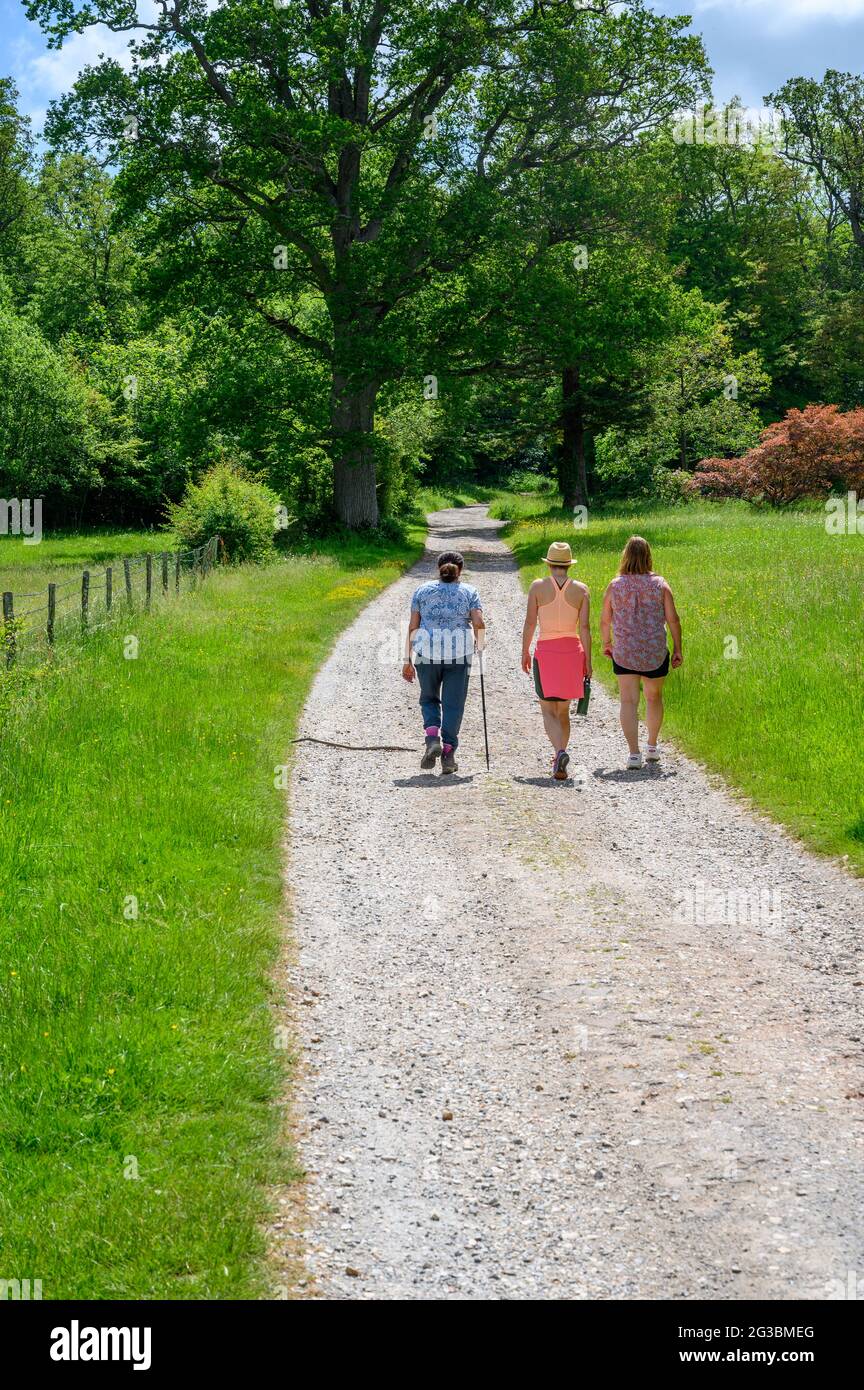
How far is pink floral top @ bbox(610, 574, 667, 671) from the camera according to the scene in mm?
11508

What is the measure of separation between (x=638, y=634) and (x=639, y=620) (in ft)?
0.45

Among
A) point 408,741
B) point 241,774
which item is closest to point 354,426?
point 408,741

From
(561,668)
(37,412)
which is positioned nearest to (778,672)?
(561,668)

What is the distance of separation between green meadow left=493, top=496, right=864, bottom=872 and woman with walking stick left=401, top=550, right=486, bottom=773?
252 centimetres

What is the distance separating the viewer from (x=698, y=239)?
203ft

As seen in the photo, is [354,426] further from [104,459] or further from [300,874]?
[300,874]

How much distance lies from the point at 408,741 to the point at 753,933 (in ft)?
20.7

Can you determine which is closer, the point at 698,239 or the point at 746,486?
the point at 746,486

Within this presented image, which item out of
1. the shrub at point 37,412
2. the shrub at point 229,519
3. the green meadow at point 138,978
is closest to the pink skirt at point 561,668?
the green meadow at point 138,978

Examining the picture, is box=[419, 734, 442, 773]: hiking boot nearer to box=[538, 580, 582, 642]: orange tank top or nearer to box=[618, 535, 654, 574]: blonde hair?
box=[538, 580, 582, 642]: orange tank top

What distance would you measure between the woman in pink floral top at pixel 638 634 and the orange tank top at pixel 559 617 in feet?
1.23

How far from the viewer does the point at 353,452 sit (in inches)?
1385

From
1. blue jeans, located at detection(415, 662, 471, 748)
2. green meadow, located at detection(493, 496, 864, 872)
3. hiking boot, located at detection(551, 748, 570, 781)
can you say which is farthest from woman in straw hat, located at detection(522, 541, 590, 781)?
green meadow, located at detection(493, 496, 864, 872)

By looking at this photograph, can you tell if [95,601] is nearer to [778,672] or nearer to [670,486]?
[778,672]
